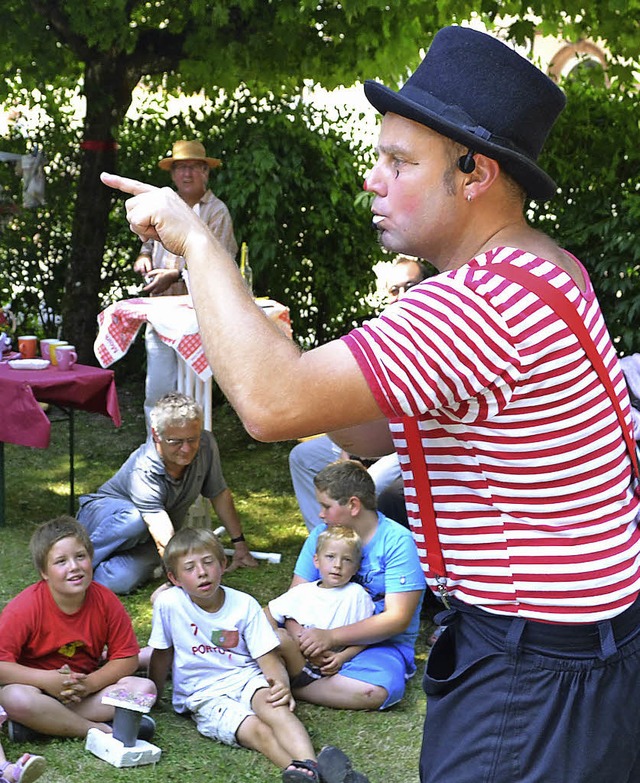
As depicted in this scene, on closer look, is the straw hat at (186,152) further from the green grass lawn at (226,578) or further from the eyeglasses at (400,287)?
the eyeglasses at (400,287)

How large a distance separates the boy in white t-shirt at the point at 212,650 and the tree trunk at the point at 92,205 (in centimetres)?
546

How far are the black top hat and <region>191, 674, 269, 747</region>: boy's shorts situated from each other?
2658 millimetres

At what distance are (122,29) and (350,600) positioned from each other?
516cm

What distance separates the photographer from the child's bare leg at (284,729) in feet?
12.3

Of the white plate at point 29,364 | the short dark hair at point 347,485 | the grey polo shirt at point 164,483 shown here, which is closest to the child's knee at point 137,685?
the short dark hair at point 347,485

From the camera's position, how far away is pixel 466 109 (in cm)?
168

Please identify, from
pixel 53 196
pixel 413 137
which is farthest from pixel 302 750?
pixel 53 196

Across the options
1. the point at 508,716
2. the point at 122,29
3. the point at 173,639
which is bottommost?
the point at 173,639

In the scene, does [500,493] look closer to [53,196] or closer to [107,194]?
[107,194]

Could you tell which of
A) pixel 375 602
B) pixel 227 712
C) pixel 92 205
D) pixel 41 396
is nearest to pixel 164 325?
pixel 41 396

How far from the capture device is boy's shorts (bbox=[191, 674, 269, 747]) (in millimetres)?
3922

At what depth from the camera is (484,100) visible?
1.68 m

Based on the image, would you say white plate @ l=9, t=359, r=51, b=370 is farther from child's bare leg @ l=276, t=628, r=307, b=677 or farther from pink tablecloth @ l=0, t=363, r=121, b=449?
child's bare leg @ l=276, t=628, r=307, b=677

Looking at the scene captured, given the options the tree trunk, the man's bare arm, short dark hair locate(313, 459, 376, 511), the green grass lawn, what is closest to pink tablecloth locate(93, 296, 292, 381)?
the green grass lawn
